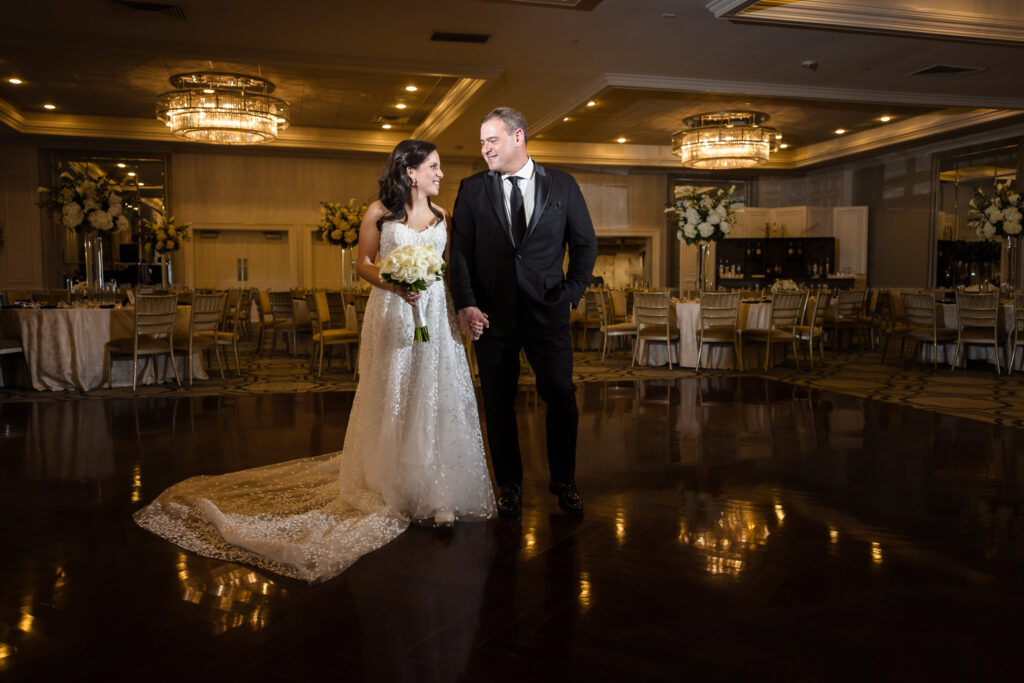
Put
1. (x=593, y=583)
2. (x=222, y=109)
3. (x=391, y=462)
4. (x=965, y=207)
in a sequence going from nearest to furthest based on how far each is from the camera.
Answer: (x=593, y=583)
(x=391, y=462)
(x=222, y=109)
(x=965, y=207)

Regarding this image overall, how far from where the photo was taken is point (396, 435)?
124 inches

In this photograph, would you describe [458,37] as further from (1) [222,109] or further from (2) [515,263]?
(2) [515,263]

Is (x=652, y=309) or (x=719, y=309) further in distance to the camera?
(x=652, y=309)

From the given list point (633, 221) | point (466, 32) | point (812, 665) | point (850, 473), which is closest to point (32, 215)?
point (466, 32)

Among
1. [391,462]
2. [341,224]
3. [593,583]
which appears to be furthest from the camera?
[341,224]

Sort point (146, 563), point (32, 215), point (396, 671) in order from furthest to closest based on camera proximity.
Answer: point (32, 215) < point (146, 563) < point (396, 671)

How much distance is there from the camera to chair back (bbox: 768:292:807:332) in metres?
8.46

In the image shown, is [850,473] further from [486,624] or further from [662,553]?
[486,624]

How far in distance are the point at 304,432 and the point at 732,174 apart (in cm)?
1310

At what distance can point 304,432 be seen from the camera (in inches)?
201

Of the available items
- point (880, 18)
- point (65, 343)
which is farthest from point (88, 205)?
point (880, 18)

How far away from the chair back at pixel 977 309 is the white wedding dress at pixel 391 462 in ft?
24.0

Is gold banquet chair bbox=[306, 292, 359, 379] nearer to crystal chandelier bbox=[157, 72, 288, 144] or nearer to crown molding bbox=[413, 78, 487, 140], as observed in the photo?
crystal chandelier bbox=[157, 72, 288, 144]

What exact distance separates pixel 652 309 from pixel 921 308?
9.77 feet
